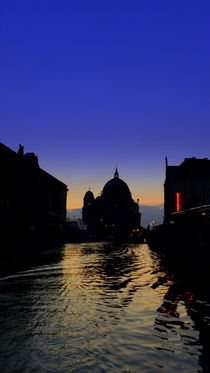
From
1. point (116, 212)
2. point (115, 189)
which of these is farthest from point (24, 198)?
point (115, 189)

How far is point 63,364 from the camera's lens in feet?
24.9

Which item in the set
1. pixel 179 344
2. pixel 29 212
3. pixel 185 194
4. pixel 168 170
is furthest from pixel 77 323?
pixel 168 170

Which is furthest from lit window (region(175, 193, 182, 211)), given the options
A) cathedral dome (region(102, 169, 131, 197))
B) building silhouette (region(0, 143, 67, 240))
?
cathedral dome (region(102, 169, 131, 197))

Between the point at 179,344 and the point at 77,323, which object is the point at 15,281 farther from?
the point at 179,344

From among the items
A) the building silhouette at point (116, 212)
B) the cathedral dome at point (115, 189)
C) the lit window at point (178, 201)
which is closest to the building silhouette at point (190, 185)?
the lit window at point (178, 201)

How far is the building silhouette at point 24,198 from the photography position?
180 ft

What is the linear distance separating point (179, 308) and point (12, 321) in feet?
17.1

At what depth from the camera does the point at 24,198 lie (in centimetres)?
6550

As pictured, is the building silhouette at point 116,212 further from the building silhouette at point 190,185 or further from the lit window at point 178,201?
the lit window at point 178,201

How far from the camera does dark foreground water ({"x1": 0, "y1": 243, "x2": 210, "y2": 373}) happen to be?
25.3ft

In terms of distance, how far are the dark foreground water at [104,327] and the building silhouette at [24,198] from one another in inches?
1406

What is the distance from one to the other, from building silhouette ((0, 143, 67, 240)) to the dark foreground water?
3571 centimetres

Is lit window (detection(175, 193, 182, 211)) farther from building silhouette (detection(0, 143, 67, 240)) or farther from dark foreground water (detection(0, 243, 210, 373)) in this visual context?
dark foreground water (detection(0, 243, 210, 373))

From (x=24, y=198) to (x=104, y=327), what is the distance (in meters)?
56.8
